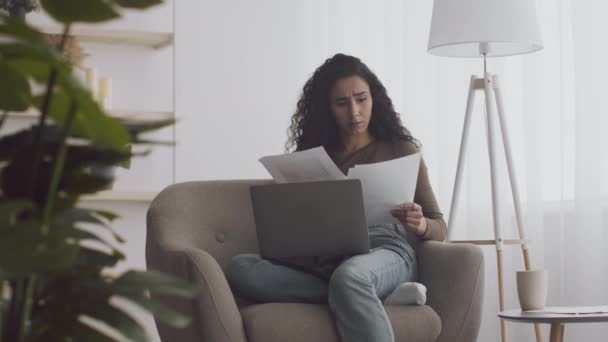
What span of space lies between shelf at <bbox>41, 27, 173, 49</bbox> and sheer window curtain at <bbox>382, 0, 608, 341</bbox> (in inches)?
40.1

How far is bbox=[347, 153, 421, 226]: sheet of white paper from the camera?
237cm

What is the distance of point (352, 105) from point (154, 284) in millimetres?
2042

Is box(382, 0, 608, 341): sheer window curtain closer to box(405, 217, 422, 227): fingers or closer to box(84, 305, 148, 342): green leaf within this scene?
box(405, 217, 422, 227): fingers

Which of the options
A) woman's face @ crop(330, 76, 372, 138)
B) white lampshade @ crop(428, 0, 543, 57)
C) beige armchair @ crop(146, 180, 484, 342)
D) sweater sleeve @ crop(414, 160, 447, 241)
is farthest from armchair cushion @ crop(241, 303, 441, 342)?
white lampshade @ crop(428, 0, 543, 57)

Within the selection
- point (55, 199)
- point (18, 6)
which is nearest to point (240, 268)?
point (55, 199)

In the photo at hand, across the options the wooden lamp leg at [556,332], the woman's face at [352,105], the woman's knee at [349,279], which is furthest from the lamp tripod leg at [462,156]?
the woman's knee at [349,279]

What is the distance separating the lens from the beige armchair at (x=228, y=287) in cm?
219

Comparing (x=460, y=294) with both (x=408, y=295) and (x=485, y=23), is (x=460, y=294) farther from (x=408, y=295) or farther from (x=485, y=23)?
(x=485, y=23)

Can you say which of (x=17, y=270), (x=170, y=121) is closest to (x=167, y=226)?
(x=170, y=121)

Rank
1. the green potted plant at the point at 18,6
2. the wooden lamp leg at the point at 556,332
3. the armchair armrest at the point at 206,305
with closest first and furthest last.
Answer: the armchair armrest at the point at 206,305
the wooden lamp leg at the point at 556,332
the green potted plant at the point at 18,6

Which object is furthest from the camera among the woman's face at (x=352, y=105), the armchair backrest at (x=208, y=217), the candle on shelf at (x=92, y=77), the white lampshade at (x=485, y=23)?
the candle on shelf at (x=92, y=77)

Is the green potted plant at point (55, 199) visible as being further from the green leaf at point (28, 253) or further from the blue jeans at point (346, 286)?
the blue jeans at point (346, 286)

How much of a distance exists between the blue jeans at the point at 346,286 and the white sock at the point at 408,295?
0.04 meters

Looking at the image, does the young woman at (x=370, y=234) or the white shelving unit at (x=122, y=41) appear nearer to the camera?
the young woman at (x=370, y=234)
